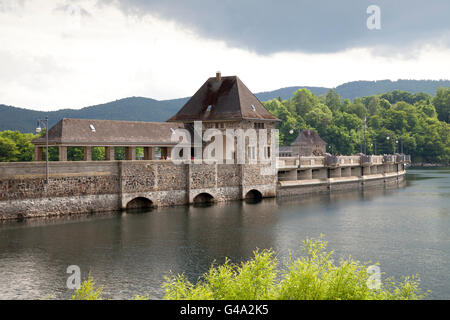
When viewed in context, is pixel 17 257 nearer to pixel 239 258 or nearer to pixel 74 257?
pixel 74 257

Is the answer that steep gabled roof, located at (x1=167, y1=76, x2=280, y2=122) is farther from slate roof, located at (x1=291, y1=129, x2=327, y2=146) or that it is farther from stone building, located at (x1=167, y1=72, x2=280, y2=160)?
slate roof, located at (x1=291, y1=129, x2=327, y2=146)

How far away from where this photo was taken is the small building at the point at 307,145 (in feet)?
408

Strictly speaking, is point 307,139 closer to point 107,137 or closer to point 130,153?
point 130,153

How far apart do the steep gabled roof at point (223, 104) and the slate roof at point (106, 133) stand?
5.11m

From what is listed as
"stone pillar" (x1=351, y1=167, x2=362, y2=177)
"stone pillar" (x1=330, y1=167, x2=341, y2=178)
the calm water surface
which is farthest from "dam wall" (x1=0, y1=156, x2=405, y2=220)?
"stone pillar" (x1=351, y1=167, x2=362, y2=177)

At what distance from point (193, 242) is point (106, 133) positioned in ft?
77.2

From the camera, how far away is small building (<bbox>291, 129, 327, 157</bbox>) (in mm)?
124438

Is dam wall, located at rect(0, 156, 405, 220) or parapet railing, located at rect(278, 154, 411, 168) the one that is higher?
parapet railing, located at rect(278, 154, 411, 168)

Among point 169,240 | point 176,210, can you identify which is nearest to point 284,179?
point 176,210

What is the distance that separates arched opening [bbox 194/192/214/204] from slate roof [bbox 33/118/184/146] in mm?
A: 7555

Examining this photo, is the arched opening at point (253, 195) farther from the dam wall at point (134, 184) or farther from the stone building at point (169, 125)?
the stone building at point (169, 125)

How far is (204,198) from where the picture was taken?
5878cm

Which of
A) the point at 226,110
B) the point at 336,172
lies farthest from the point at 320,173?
the point at 226,110

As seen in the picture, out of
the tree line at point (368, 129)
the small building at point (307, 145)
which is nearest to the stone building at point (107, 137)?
the small building at point (307, 145)
